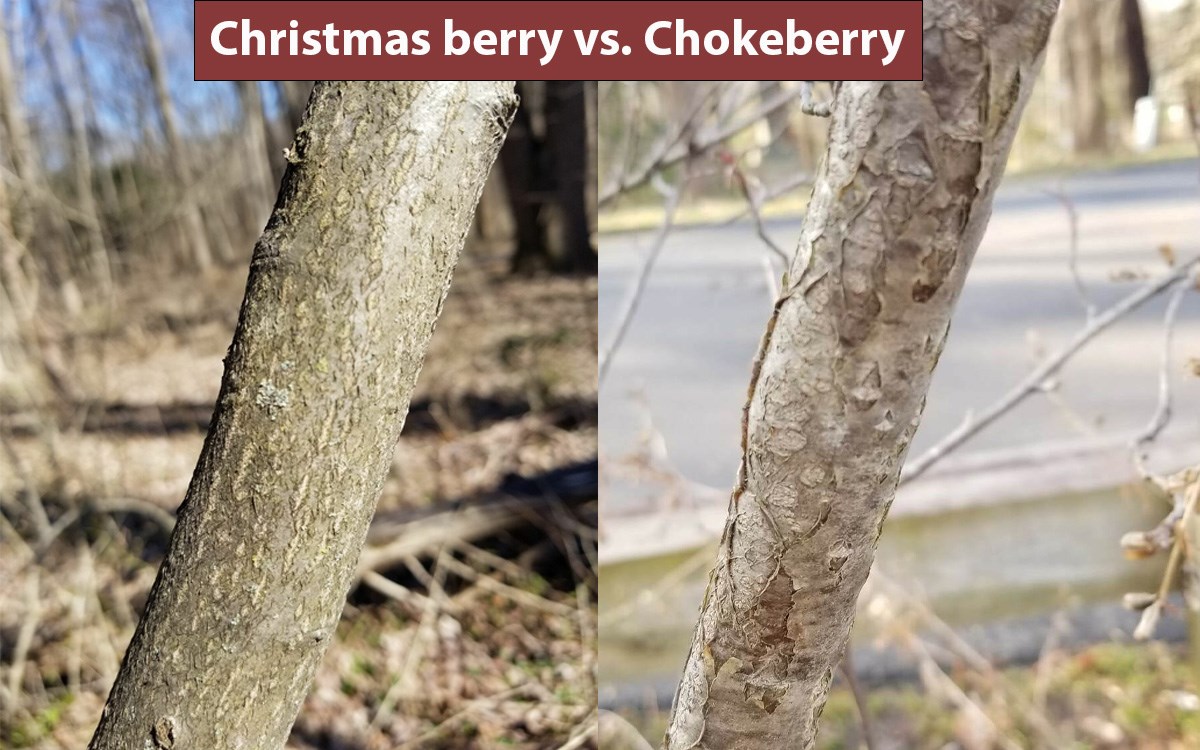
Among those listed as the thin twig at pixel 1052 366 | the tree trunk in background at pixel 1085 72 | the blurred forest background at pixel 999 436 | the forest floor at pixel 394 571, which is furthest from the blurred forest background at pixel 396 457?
the tree trunk in background at pixel 1085 72

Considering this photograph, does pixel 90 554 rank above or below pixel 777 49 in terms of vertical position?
below

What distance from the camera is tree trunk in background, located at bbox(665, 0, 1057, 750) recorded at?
→ 47cm

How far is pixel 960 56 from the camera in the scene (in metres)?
0.46

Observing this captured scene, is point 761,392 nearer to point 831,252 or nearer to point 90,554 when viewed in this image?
point 831,252

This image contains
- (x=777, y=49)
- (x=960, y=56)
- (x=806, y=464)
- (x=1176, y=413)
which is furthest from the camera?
(x=1176, y=413)

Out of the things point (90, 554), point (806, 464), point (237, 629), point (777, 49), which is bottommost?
point (90, 554)

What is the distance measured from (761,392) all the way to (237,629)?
1.33 feet

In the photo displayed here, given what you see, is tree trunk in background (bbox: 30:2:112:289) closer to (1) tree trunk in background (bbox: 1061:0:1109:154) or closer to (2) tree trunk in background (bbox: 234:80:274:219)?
(2) tree trunk in background (bbox: 234:80:274:219)

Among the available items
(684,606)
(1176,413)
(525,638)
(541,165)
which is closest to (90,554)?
(525,638)

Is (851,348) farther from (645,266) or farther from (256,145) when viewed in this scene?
(256,145)

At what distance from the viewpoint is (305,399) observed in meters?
0.63

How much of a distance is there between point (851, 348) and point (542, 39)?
42cm

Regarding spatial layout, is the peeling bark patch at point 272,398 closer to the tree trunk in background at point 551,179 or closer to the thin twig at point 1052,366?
the thin twig at point 1052,366

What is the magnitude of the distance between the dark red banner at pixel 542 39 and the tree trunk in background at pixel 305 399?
44 millimetres
